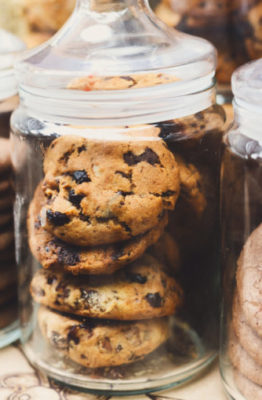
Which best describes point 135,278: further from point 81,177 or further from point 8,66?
point 8,66

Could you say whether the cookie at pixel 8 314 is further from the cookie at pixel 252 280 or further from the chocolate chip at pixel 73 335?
the cookie at pixel 252 280

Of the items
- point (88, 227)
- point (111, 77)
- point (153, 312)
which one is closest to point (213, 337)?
point (153, 312)

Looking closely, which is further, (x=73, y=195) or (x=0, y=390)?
(x=0, y=390)

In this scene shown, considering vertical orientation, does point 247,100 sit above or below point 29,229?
above

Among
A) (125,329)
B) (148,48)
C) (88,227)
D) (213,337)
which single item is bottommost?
(213,337)

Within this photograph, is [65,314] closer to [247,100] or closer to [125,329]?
[125,329]

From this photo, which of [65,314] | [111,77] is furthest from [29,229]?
[111,77]
